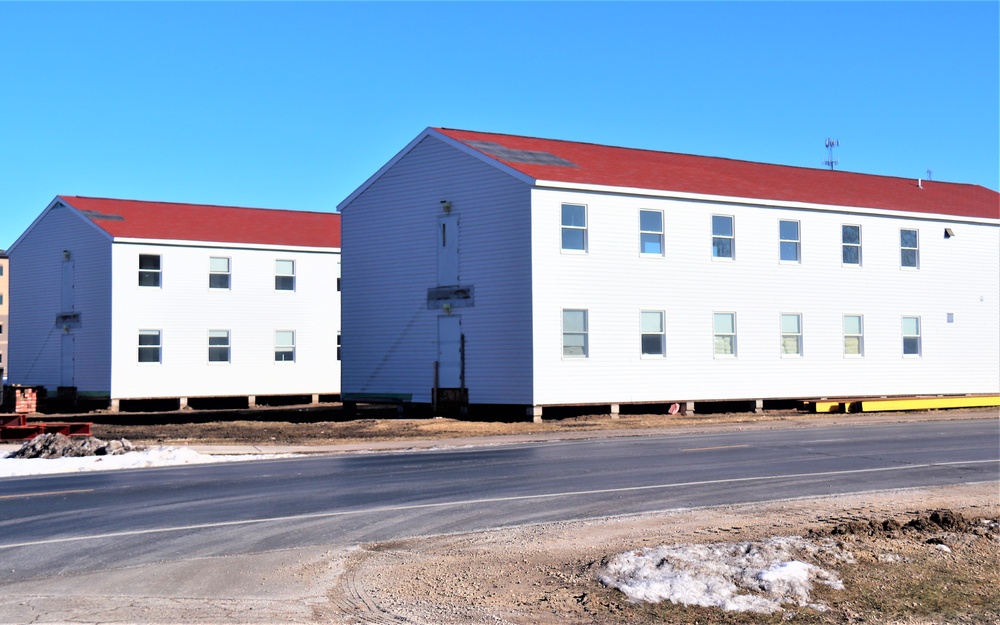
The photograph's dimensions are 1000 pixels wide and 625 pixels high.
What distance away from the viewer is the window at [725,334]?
33.5 m

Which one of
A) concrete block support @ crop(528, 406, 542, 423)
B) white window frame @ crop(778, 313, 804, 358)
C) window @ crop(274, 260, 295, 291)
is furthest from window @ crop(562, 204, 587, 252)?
window @ crop(274, 260, 295, 291)

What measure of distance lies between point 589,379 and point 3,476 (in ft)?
53.9

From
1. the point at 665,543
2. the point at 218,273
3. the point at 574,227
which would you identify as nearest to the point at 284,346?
the point at 218,273

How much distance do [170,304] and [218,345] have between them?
7.97 ft

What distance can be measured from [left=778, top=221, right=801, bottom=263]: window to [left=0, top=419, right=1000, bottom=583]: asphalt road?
41.2 ft

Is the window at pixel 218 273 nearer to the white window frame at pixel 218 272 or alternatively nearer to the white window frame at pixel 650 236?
the white window frame at pixel 218 272

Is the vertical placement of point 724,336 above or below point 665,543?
above

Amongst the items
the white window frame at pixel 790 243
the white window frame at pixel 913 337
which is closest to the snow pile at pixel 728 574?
the white window frame at pixel 790 243

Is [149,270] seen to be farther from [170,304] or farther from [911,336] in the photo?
[911,336]

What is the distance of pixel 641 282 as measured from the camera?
32.0 m

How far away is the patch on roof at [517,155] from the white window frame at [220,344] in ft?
45.3

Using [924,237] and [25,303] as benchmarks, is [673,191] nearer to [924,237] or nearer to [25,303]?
[924,237]

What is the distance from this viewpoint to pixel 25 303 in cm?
4516

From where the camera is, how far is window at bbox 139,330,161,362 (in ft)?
131
